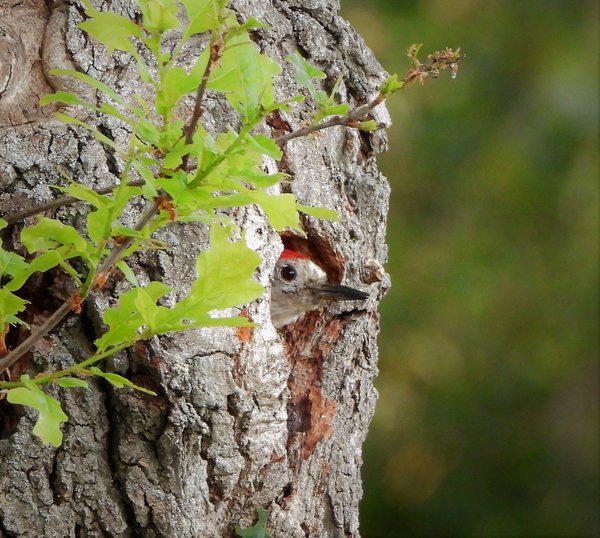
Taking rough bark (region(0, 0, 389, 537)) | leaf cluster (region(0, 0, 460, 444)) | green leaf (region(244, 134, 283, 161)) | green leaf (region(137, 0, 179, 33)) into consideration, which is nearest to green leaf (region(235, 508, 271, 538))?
rough bark (region(0, 0, 389, 537))

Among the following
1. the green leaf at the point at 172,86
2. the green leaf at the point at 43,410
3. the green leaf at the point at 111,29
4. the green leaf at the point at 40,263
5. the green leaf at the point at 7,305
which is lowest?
the green leaf at the point at 43,410

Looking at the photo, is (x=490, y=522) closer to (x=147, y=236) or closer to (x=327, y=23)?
(x=327, y=23)

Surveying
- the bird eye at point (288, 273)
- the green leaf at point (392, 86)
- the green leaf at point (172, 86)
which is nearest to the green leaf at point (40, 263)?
the green leaf at point (172, 86)

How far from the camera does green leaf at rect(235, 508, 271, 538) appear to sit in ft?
11.2

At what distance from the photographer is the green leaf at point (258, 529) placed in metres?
3.42

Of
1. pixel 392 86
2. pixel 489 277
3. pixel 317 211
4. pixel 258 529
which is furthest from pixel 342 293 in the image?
pixel 489 277

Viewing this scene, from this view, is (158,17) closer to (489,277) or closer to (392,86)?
(392,86)

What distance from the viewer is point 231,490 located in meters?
3.33

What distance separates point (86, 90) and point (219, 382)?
951 millimetres

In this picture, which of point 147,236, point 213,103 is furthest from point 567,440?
point 147,236

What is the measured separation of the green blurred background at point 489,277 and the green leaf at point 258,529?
4303 mm

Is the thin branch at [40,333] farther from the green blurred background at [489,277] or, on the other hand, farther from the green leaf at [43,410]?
the green blurred background at [489,277]

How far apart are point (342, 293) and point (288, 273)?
0.42m

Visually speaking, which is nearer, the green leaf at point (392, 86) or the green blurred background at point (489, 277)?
the green leaf at point (392, 86)
